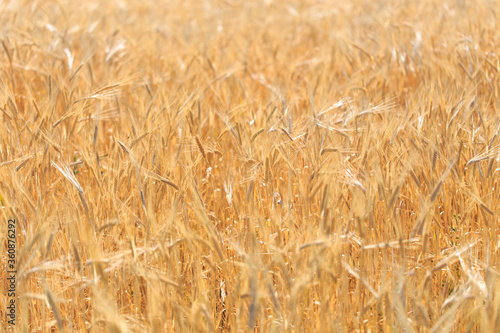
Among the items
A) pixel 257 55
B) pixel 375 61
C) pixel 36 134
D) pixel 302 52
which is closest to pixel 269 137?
pixel 36 134

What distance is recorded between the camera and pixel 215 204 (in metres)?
1.50

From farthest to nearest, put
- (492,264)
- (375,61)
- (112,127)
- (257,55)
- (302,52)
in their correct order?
(302,52) < (257,55) < (375,61) < (112,127) < (492,264)

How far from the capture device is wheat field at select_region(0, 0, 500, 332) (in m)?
1.00

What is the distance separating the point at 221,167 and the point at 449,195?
2.27 ft

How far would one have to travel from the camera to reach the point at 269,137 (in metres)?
1.36

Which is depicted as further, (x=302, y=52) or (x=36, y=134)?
(x=302, y=52)

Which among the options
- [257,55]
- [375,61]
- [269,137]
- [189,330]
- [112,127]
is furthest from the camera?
[257,55]

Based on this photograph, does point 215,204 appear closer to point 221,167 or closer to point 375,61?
point 221,167

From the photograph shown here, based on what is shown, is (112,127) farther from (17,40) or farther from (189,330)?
(189,330)

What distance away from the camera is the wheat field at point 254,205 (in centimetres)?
100

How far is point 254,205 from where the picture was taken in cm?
129

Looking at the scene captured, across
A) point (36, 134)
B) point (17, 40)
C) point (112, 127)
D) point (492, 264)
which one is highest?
point (17, 40)

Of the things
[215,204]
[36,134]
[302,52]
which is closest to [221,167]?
[215,204]

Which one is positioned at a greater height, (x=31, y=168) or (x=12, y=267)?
(x=31, y=168)
